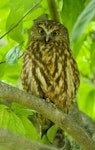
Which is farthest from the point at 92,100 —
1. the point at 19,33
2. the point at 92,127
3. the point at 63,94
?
the point at 19,33

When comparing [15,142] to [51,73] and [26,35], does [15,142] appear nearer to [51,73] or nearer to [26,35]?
[51,73]

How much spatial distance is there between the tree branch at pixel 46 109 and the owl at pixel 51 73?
66 cm

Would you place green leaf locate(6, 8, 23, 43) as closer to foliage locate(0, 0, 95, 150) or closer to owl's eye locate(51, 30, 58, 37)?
foliage locate(0, 0, 95, 150)

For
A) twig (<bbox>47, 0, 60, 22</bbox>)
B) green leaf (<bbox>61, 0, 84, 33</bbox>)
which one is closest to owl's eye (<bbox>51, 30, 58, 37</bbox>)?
twig (<bbox>47, 0, 60, 22</bbox>)

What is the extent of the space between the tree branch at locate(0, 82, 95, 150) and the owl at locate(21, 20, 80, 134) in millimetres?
659

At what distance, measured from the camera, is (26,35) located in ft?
9.21

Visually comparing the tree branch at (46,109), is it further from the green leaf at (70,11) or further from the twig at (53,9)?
the twig at (53,9)

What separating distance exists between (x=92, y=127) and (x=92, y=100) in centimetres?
52

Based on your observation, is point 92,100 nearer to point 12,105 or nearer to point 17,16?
point 12,105

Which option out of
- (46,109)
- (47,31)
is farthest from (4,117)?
(47,31)

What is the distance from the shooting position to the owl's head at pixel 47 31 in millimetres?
2555

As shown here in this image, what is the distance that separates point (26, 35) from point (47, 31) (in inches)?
10.9

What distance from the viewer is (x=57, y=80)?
231cm

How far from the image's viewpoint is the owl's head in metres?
2.55
